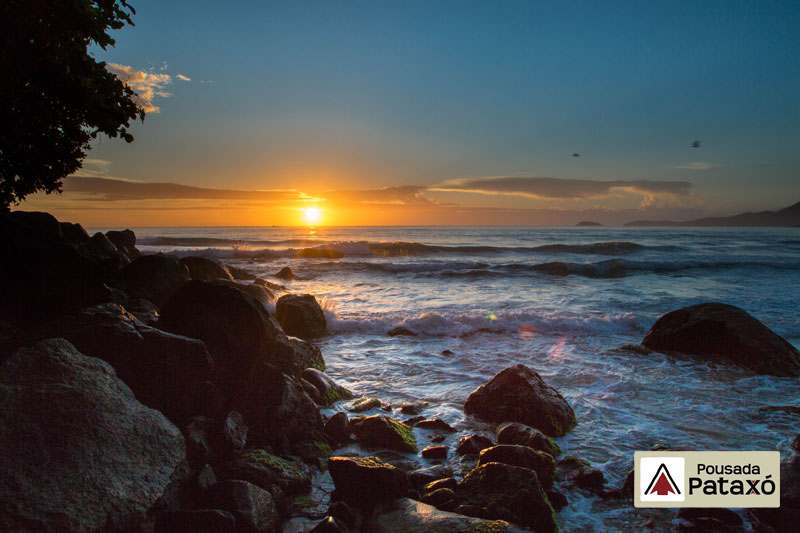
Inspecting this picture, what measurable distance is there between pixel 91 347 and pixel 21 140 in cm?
688

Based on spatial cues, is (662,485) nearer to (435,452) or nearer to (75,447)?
(435,452)

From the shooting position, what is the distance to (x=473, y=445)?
4621 mm

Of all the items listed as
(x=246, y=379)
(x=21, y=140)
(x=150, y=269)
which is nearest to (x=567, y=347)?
(x=246, y=379)

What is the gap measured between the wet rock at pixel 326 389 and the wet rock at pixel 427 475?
6.97 feet

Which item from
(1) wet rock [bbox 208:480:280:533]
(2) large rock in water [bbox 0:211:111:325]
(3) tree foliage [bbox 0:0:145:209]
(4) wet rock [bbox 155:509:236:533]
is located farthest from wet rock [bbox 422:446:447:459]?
(3) tree foliage [bbox 0:0:145:209]

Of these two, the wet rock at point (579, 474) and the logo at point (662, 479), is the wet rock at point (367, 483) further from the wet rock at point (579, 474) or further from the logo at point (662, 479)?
the logo at point (662, 479)

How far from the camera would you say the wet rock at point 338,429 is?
4.85m

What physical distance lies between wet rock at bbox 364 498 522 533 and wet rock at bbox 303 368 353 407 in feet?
8.27

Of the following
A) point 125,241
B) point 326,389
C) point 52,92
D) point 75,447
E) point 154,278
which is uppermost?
point 52,92

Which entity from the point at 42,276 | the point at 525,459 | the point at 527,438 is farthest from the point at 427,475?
the point at 42,276

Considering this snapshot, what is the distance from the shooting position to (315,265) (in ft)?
93.7

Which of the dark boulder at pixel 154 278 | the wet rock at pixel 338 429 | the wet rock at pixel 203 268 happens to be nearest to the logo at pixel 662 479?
the wet rock at pixel 338 429

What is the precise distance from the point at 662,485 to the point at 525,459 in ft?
4.32

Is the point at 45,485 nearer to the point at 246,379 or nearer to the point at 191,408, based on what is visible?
the point at 191,408
